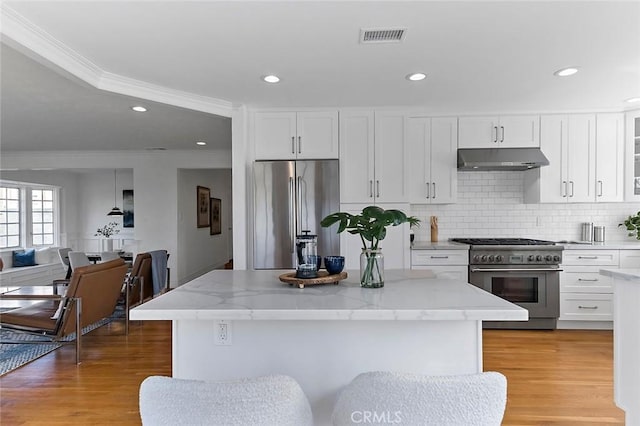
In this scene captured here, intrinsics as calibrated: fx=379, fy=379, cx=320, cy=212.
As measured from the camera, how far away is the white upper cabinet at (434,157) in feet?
13.6

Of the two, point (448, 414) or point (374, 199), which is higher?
point (374, 199)

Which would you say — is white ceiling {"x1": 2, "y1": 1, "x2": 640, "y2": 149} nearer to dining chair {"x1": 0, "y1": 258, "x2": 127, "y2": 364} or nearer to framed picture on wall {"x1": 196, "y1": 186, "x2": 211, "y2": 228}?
dining chair {"x1": 0, "y1": 258, "x2": 127, "y2": 364}

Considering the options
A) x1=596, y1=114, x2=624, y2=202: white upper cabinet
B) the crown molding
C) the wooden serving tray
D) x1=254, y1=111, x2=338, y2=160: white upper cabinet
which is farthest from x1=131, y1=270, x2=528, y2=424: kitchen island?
x1=596, y1=114, x2=624, y2=202: white upper cabinet

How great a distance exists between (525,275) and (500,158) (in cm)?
123

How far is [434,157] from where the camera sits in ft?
13.6

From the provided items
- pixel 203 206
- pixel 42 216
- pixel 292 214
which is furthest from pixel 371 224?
→ pixel 42 216

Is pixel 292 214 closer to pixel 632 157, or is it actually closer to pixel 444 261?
pixel 444 261

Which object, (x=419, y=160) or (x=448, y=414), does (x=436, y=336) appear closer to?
(x=448, y=414)

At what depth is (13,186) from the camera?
682cm

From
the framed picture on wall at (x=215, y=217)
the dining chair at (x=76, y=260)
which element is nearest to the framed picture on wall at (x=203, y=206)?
the framed picture on wall at (x=215, y=217)

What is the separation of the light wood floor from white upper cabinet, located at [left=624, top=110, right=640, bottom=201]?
4.98 ft

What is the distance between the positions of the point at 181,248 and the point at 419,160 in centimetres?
A: 465

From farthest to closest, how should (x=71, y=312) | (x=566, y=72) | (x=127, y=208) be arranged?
1. (x=127, y=208)
2. (x=71, y=312)
3. (x=566, y=72)

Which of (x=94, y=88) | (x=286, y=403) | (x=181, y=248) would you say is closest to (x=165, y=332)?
(x=94, y=88)
